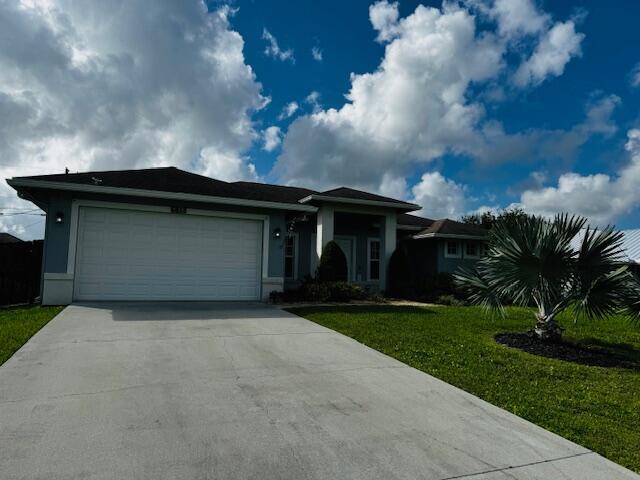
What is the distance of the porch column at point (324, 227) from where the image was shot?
1491 cm

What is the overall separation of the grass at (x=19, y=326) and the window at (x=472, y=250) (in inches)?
604

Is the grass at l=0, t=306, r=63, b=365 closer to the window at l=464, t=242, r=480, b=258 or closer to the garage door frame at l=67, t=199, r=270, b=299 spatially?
the garage door frame at l=67, t=199, r=270, b=299

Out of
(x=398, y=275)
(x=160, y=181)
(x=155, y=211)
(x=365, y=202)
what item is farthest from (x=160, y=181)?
(x=398, y=275)

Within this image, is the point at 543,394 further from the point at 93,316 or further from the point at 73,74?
the point at 73,74

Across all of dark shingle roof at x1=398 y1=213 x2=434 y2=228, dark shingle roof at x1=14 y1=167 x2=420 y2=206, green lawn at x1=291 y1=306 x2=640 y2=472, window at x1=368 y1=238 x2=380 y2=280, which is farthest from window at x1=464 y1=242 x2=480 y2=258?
dark shingle roof at x1=14 y1=167 x2=420 y2=206

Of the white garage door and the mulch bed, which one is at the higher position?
the white garage door

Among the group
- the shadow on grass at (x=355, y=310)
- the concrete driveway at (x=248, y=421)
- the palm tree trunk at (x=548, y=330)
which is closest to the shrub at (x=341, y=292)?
the shadow on grass at (x=355, y=310)

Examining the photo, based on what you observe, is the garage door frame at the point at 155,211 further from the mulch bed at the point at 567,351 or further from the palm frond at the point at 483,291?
the mulch bed at the point at 567,351

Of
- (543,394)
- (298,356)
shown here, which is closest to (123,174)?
(298,356)

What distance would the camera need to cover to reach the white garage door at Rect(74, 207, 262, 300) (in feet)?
35.3

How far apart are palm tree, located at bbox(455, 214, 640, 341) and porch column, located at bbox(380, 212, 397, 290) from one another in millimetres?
8492

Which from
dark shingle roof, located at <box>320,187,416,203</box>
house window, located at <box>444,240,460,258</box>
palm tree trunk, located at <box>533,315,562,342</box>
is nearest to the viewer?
palm tree trunk, located at <box>533,315,562,342</box>

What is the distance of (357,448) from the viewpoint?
320cm

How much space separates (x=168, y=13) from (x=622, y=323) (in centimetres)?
1509
